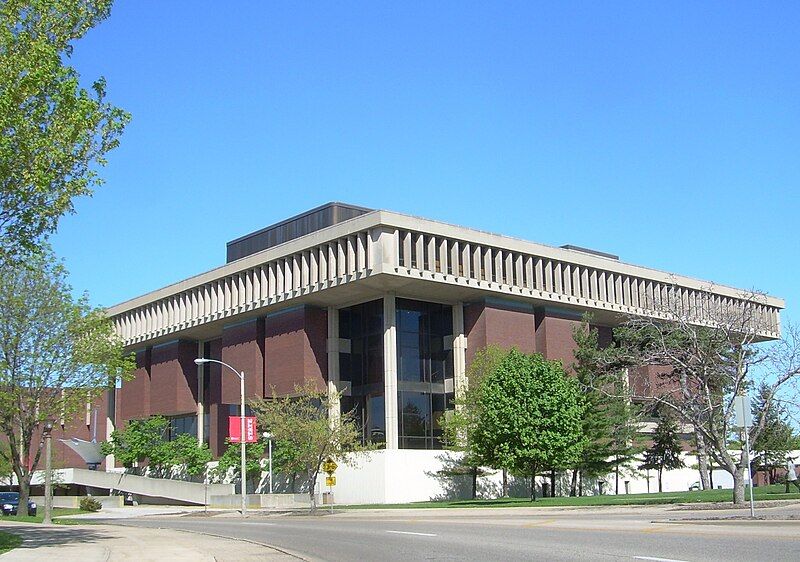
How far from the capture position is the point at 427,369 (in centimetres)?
6475

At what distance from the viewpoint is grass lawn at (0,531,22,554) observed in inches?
793

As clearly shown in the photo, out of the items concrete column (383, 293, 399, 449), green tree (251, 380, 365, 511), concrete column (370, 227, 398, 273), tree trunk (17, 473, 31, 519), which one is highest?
concrete column (370, 227, 398, 273)

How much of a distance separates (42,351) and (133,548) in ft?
86.9

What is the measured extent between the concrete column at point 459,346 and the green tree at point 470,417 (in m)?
2.31

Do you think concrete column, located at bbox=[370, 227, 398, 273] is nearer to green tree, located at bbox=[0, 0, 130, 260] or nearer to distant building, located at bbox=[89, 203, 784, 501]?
distant building, located at bbox=[89, 203, 784, 501]

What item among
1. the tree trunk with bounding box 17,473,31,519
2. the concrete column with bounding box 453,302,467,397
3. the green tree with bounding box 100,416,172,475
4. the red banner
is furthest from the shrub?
the concrete column with bounding box 453,302,467,397

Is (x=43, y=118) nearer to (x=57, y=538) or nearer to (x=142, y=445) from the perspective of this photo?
(x=57, y=538)

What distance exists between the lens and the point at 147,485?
7250 cm

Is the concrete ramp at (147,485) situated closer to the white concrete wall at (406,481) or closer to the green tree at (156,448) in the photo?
the green tree at (156,448)

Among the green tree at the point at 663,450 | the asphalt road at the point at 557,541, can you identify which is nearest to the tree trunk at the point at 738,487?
the asphalt road at the point at 557,541

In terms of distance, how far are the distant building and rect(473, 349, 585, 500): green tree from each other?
444 inches

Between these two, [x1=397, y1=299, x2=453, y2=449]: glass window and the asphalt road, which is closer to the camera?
the asphalt road

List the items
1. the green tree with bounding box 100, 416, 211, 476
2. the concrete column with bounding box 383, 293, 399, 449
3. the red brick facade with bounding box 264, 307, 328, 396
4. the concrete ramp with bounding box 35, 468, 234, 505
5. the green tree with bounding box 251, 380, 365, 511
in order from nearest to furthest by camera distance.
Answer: the green tree with bounding box 251, 380, 365, 511 → the concrete column with bounding box 383, 293, 399, 449 → the red brick facade with bounding box 264, 307, 328, 396 → the concrete ramp with bounding box 35, 468, 234, 505 → the green tree with bounding box 100, 416, 211, 476

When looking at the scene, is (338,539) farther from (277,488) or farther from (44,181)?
(277,488)
